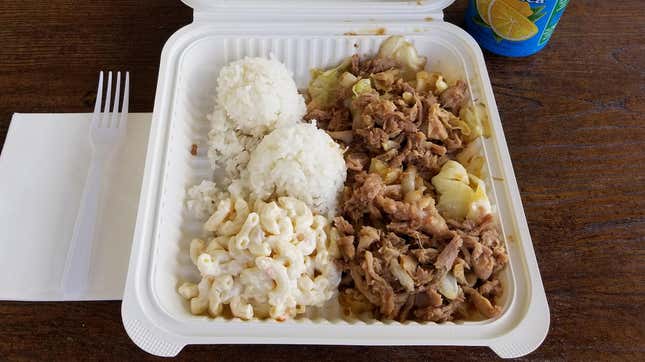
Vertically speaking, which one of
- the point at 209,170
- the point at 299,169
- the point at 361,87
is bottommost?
the point at 209,170

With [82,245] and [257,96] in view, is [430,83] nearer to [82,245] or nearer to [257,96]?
[257,96]

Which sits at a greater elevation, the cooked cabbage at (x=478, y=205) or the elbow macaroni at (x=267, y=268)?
the cooked cabbage at (x=478, y=205)

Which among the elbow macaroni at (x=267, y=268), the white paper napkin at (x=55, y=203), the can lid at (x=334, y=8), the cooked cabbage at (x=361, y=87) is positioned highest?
the can lid at (x=334, y=8)

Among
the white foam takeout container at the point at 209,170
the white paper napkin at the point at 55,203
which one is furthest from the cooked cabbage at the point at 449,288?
the white paper napkin at the point at 55,203

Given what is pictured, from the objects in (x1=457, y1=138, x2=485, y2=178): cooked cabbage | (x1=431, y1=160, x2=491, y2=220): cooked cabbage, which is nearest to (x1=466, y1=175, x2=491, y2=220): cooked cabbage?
(x1=431, y1=160, x2=491, y2=220): cooked cabbage

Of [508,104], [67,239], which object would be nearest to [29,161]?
[67,239]

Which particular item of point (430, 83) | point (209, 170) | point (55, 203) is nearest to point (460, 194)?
point (430, 83)

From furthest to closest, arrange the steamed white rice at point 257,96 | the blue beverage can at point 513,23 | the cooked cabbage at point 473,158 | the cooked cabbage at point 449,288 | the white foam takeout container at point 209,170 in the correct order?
the blue beverage can at point 513,23, the steamed white rice at point 257,96, the cooked cabbage at point 473,158, the cooked cabbage at point 449,288, the white foam takeout container at point 209,170

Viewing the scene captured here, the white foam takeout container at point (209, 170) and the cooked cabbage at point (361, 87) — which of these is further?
the cooked cabbage at point (361, 87)

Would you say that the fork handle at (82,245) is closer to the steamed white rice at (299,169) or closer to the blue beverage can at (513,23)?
the steamed white rice at (299,169)
